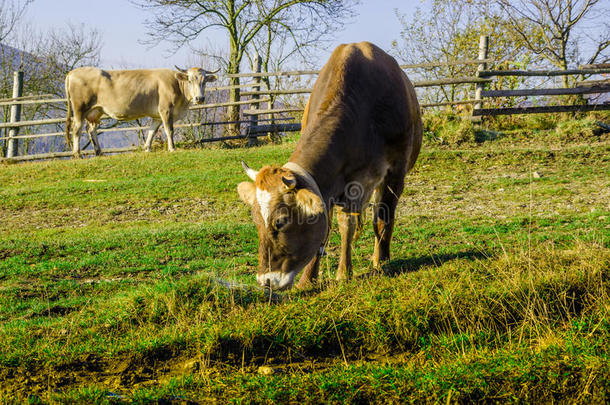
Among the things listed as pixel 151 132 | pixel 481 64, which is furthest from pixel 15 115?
pixel 481 64

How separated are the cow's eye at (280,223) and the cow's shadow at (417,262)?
1318 mm

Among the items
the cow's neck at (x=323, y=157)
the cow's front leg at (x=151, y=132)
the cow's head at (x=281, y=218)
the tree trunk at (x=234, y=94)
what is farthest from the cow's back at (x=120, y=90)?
the cow's head at (x=281, y=218)

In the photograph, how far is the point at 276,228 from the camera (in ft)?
13.7

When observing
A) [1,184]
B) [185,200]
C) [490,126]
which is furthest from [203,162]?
[490,126]

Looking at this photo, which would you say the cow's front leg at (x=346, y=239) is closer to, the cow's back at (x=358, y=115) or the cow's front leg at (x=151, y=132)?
the cow's back at (x=358, y=115)

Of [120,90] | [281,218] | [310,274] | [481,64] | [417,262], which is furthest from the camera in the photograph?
[481,64]

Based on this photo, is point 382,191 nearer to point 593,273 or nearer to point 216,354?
point 593,273

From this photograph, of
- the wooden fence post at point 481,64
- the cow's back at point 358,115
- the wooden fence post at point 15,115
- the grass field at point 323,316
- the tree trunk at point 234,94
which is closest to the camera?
the grass field at point 323,316

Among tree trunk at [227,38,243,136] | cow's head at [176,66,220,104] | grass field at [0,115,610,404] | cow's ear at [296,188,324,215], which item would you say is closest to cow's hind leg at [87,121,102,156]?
cow's head at [176,66,220,104]

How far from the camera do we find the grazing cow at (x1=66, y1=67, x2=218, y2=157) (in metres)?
16.2

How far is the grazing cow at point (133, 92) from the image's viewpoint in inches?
636

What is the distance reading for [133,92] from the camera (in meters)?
16.2

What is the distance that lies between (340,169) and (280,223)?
89 centimetres

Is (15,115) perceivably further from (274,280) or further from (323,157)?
(274,280)
